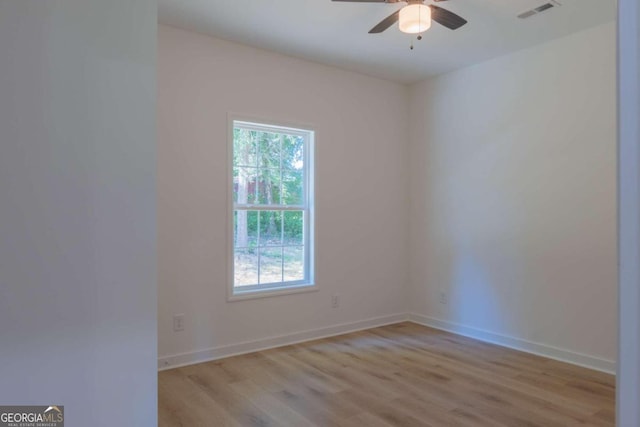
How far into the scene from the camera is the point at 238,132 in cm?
372

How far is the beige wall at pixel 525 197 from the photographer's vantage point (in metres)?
3.24

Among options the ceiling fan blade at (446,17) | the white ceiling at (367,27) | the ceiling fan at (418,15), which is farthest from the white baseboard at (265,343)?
the ceiling fan blade at (446,17)

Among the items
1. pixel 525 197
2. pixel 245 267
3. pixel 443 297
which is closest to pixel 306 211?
pixel 245 267

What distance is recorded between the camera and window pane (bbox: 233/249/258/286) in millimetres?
3711

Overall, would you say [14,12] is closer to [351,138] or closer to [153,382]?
[153,382]

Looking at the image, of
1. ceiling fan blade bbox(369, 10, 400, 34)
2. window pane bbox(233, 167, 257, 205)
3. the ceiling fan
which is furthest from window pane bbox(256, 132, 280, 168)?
the ceiling fan

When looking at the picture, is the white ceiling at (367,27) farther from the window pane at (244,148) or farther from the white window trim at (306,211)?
the window pane at (244,148)

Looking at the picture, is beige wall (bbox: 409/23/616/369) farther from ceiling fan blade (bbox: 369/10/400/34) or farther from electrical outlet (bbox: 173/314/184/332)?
electrical outlet (bbox: 173/314/184/332)

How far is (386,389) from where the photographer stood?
2857 millimetres

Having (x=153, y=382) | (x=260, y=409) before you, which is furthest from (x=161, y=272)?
(x=153, y=382)

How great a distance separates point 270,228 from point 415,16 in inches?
89.0

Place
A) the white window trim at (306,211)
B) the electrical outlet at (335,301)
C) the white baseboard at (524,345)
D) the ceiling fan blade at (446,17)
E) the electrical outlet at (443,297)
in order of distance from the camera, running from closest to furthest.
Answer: the ceiling fan blade at (446,17) < the white baseboard at (524,345) < the white window trim at (306,211) < the electrical outlet at (335,301) < the electrical outlet at (443,297)

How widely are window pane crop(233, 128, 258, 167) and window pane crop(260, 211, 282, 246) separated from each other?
51cm

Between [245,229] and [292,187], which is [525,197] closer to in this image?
[292,187]
